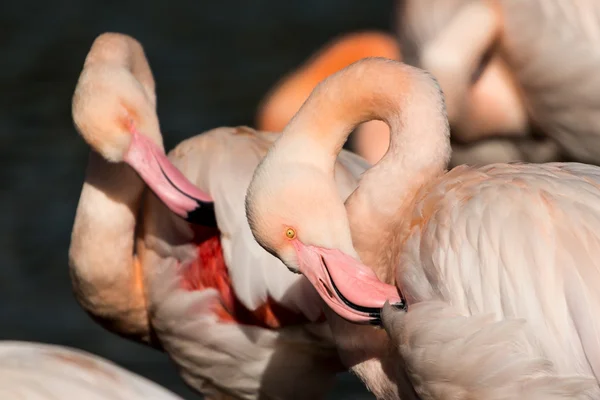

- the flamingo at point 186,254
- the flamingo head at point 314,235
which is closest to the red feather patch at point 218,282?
the flamingo at point 186,254

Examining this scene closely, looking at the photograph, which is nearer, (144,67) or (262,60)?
(144,67)

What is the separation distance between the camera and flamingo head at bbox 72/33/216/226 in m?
4.18

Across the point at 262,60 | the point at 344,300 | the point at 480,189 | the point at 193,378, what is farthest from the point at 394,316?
the point at 262,60

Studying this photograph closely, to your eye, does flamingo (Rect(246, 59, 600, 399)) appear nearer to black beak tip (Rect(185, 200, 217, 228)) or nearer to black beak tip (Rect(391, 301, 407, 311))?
black beak tip (Rect(391, 301, 407, 311))

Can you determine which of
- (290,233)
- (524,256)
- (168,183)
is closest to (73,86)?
(168,183)

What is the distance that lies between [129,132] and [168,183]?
21 cm

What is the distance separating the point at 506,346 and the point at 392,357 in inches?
19.0

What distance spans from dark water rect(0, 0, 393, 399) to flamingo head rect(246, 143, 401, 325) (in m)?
3.41

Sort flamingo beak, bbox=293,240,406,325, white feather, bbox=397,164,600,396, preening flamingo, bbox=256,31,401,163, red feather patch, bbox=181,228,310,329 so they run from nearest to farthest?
white feather, bbox=397,164,600,396 < flamingo beak, bbox=293,240,406,325 < red feather patch, bbox=181,228,310,329 < preening flamingo, bbox=256,31,401,163

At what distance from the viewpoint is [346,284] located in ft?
11.2

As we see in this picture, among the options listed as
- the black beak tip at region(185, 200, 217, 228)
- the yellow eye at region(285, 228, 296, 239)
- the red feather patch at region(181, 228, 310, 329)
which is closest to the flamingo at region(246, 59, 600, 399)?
the yellow eye at region(285, 228, 296, 239)

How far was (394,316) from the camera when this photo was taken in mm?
3430

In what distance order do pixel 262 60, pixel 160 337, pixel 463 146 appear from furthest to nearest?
pixel 262 60
pixel 463 146
pixel 160 337

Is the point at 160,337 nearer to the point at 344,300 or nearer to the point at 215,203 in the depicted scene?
the point at 215,203
